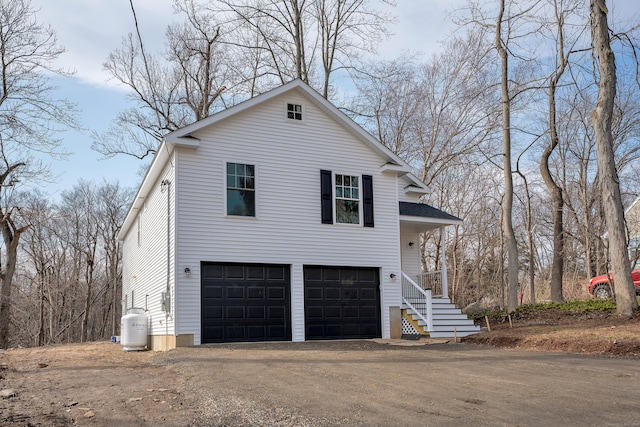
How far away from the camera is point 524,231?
35.2 m

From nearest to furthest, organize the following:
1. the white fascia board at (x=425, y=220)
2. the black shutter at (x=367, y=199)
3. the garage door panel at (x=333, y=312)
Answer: the garage door panel at (x=333, y=312), the black shutter at (x=367, y=199), the white fascia board at (x=425, y=220)

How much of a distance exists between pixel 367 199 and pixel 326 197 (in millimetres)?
1296

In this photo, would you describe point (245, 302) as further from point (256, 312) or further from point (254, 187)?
point (254, 187)

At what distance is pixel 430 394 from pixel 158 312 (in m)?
9.41

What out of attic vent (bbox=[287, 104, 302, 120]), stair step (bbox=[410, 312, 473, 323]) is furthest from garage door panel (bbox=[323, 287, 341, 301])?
attic vent (bbox=[287, 104, 302, 120])

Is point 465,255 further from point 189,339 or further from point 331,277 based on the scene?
point 189,339

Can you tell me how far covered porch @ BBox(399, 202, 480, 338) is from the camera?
14999mm

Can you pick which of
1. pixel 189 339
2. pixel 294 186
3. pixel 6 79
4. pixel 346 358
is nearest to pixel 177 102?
pixel 6 79

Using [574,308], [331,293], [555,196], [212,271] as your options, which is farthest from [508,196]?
[212,271]

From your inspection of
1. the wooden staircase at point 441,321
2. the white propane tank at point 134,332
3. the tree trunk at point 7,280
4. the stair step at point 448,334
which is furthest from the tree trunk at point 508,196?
the tree trunk at point 7,280

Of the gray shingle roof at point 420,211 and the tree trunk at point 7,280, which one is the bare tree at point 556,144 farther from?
the tree trunk at point 7,280

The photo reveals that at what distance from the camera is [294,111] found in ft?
48.9

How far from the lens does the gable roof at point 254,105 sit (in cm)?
1316

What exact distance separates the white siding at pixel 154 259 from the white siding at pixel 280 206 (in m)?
0.49
